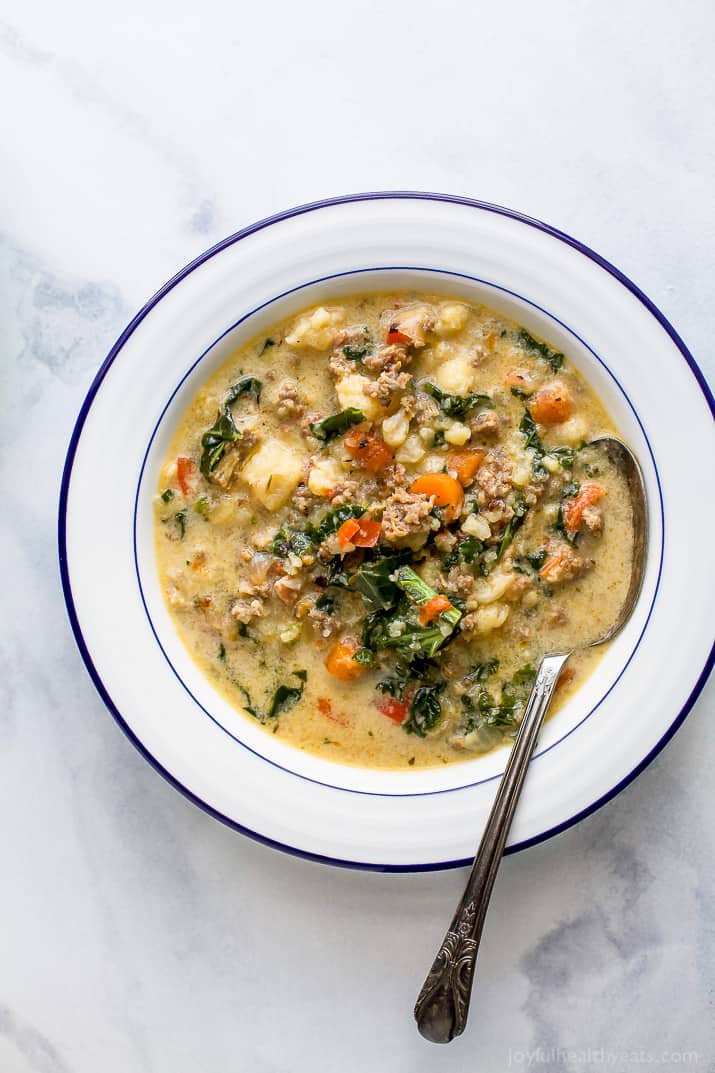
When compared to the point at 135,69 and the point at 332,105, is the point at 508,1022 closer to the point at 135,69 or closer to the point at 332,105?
the point at 332,105

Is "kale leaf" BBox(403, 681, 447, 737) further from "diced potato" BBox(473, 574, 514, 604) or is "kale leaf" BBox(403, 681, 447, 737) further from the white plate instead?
"diced potato" BBox(473, 574, 514, 604)

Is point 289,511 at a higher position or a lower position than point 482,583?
higher

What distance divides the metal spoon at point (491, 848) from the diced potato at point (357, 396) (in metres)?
1.15

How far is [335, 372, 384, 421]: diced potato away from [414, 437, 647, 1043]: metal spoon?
115 centimetres

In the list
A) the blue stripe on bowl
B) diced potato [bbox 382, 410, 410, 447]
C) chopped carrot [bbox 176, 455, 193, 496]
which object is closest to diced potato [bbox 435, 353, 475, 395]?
diced potato [bbox 382, 410, 410, 447]

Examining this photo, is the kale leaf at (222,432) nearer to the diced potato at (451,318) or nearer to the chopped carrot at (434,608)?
the diced potato at (451,318)

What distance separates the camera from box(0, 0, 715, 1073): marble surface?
4785mm

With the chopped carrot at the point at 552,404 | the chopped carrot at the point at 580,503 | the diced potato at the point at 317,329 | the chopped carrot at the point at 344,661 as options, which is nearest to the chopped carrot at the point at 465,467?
the chopped carrot at the point at 552,404

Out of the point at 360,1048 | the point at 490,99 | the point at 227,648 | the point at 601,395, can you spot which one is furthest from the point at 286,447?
the point at 360,1048

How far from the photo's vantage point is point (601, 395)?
4574mm

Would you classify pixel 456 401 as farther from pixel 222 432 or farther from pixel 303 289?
pixel 222 432

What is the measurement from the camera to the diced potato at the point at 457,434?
4562 mm

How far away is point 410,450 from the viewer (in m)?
4.62

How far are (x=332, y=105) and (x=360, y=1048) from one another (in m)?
4.92
